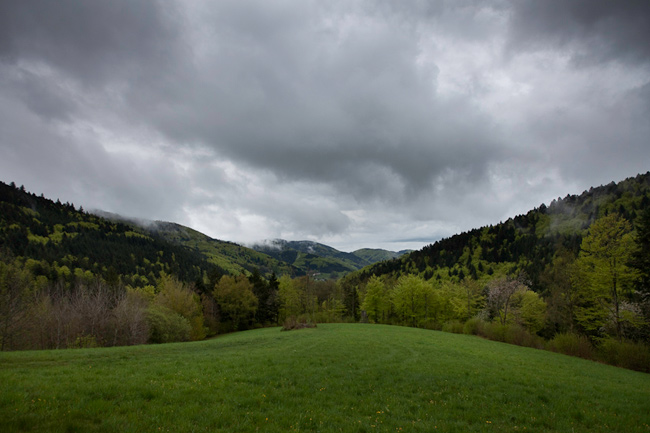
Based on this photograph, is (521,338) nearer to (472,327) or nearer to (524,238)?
(472,327)

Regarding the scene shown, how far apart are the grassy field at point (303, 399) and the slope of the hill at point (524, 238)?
127 m

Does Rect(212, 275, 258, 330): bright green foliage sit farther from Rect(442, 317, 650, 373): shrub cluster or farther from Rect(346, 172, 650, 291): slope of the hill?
Rect(346, 172, 650, 291): slope of the hill

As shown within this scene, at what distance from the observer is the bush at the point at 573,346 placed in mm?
28125

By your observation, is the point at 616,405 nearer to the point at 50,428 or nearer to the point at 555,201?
the point at 50,428

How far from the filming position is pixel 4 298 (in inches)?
1118

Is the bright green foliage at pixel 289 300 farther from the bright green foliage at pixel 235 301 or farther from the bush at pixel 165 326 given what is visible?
the bush at pixel 165 326

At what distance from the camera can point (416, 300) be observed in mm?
64125

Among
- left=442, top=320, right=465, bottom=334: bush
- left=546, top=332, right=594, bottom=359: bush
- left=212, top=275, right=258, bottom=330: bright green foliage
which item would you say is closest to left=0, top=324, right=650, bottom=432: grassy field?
left=546, top=332, right=594, bottom=359: bush

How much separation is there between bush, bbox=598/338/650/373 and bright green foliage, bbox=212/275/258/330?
201 feet

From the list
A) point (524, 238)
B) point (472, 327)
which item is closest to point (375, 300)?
point (472, 327)

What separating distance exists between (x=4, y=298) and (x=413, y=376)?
4147cm

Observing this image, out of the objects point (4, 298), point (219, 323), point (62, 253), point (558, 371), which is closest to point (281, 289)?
point (219, 323)

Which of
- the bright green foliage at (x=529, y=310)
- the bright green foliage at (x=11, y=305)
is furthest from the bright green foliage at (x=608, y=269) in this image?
the bright green foliage at (x=11, y=305)

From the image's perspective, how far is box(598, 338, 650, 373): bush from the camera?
2386 centimetres
